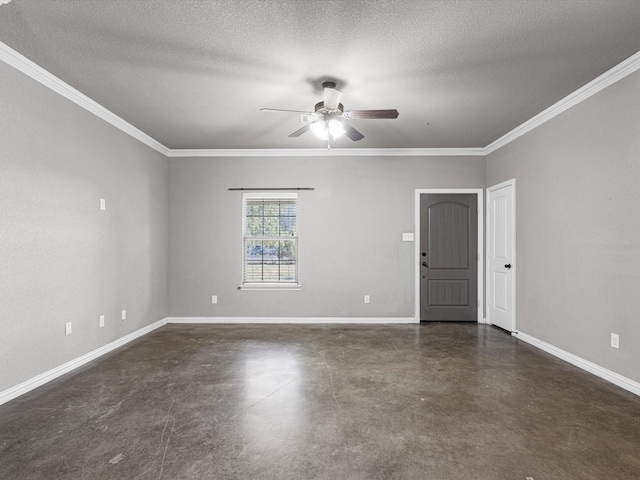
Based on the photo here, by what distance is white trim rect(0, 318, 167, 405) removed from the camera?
2.62 meters

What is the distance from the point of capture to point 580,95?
3.28 m

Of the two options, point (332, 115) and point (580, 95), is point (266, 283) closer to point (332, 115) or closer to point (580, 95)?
point (332, 115)

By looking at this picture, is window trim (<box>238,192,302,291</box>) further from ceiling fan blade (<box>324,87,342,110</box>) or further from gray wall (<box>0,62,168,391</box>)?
ceiling fan blade (<box>324,87,342,110</box>)

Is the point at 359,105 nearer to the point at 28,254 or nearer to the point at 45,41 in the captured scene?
the point at 45,41

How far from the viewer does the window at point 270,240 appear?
5.36 meters

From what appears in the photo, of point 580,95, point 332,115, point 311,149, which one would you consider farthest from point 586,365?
point 311,149

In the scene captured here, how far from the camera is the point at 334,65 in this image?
279 centimetres

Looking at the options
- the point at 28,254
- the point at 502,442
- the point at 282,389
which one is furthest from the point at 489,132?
the point at 28,254

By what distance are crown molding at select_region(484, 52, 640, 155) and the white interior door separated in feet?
2.11

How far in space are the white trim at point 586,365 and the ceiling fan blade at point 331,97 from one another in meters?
3.41

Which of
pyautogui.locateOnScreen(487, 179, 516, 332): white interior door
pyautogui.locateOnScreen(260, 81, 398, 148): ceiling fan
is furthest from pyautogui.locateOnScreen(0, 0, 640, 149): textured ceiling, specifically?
pyautogui.locateOnScreen(487, 179, 516, 332): white interior door

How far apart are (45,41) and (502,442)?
4.18 metres

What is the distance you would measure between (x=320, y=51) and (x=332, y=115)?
0.67 metres

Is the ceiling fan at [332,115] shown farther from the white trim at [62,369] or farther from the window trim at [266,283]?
the white trim at [62,369]
